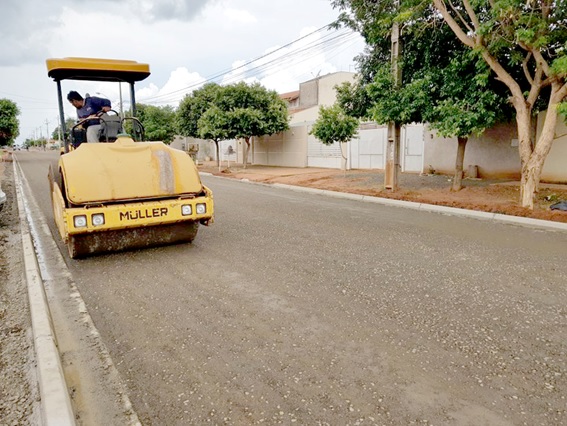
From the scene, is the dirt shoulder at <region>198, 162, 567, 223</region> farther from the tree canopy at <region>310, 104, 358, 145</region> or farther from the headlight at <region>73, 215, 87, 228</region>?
the headlight at <region>73, 215, 87, 228</region>

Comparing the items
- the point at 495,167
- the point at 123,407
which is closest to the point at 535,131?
the point at 495,167

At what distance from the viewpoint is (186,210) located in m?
5.72

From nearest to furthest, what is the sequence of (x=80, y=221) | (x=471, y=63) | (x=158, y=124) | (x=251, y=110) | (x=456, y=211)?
(x=80, y=221)
(x=456, y=211)
(x=471, y=63)
(x=251, y=110)
(x=158, y=124)

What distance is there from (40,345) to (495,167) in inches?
636

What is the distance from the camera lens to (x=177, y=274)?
5090 millimetres

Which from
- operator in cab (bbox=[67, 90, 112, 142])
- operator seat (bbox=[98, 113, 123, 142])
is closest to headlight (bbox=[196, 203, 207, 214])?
operator seat (bbox=[98, 113, 123, 142])

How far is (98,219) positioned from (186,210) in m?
1.14

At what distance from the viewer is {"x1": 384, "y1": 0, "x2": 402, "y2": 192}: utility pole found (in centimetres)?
1187

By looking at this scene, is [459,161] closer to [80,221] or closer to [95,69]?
[95,69]

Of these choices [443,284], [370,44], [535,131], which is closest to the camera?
[443,284]

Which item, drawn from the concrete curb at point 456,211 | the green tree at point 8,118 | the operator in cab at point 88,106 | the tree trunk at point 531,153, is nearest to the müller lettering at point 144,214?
the operator in cab at point 88,106

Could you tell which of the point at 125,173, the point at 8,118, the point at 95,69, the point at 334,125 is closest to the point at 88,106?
the point at 95,69

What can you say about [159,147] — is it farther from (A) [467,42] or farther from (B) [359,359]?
(A) [467,42]

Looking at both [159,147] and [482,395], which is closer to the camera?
[482,395]
